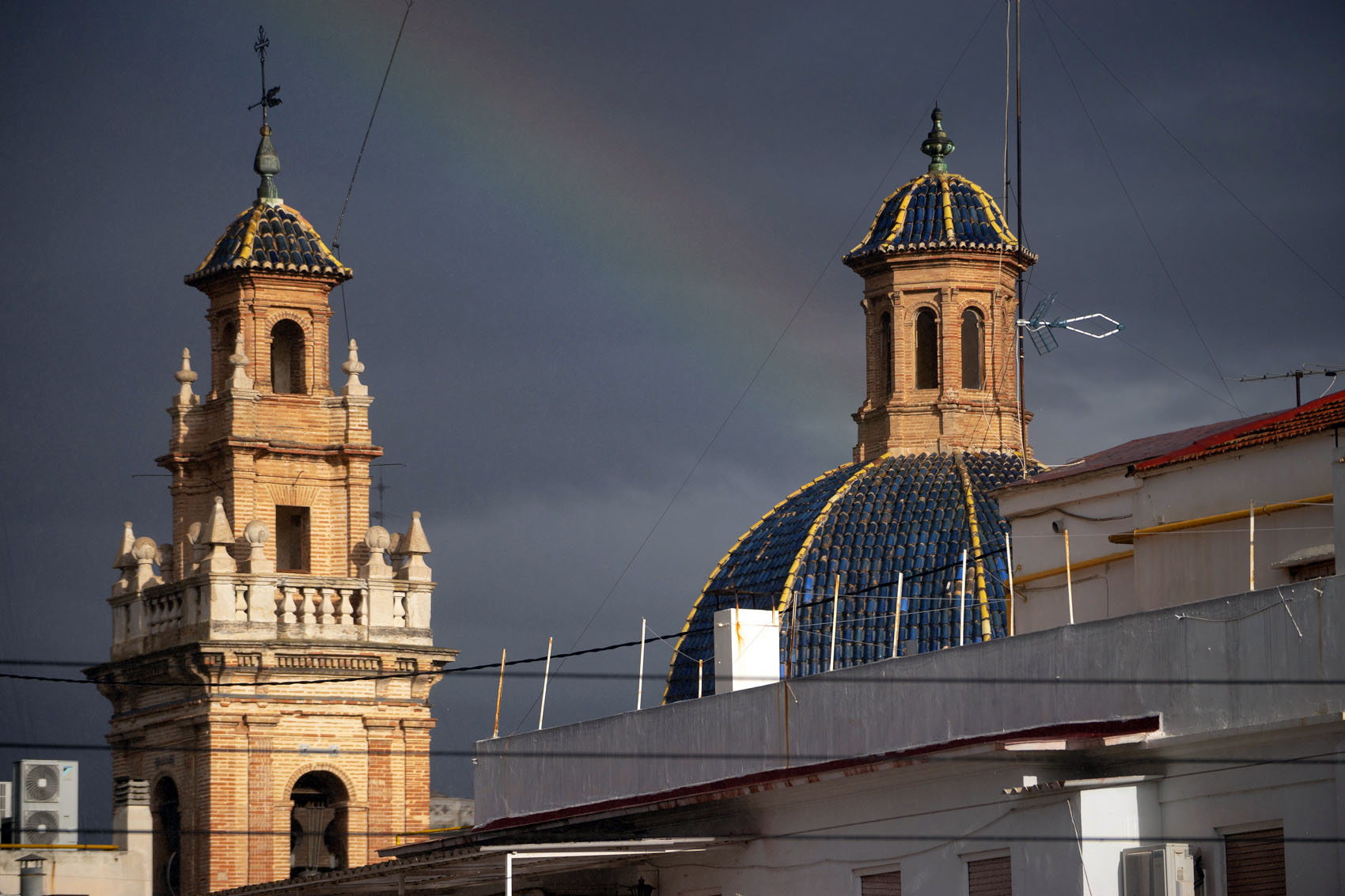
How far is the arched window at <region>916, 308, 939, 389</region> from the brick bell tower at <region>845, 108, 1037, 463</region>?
2 cm

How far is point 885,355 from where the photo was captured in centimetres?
6550

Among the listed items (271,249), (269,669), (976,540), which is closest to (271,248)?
(271,249)

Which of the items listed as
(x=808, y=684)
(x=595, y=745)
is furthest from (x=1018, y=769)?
(x=595, y=745)

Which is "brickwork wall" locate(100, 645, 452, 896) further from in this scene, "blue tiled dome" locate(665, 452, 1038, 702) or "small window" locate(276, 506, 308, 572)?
"blue tiled dome" locate(665, 452, 1038, 702)

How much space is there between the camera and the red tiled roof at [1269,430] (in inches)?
1243

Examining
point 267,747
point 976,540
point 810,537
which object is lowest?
point 267,747

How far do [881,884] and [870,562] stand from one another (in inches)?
1173

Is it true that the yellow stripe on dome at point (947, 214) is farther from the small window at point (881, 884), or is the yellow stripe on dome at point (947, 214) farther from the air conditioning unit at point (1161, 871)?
the air conditioning unit at point (1161, 871)

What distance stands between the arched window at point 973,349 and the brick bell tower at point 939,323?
0.7 inches

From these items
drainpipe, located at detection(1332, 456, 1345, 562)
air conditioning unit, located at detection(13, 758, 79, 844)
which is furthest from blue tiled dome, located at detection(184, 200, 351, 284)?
drainpipe, located at detection(1332, 456, 1345, 562)

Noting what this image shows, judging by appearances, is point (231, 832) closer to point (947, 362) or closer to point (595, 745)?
point (595, 745)

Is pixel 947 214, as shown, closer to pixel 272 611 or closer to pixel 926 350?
pixel 926 350

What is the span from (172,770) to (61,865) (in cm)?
567

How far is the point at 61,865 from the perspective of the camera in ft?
149
